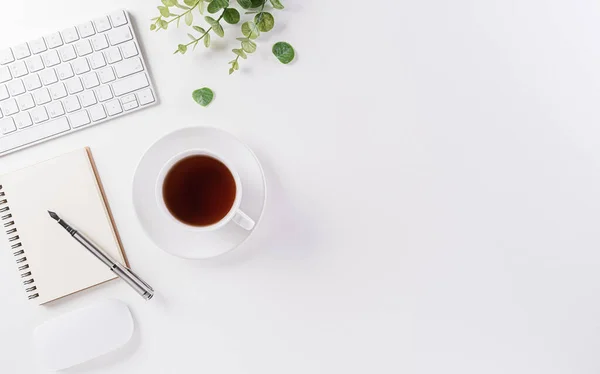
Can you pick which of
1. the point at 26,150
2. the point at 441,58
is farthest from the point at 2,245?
the point at 441,58

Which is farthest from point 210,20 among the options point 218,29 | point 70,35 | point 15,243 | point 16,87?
point 15,243

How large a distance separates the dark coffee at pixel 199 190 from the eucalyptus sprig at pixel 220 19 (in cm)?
16

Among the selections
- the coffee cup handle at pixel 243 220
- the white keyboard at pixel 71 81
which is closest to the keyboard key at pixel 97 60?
the white keyboard at pixel 71 81

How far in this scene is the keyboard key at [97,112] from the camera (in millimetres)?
864

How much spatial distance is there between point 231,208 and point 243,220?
0.10 ft

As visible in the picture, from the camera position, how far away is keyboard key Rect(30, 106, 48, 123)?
86cm

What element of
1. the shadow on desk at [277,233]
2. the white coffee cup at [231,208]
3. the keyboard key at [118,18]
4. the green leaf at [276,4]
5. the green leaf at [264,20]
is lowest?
the shadow on desk at [277,233]

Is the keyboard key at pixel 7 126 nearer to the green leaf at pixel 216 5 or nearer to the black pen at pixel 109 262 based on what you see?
the black pen at pixel 109 262

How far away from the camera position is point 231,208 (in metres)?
0.82

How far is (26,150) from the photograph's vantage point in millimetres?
879

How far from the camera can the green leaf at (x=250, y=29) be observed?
0.85 metres

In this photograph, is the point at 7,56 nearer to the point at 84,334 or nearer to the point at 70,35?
the point at 70,35

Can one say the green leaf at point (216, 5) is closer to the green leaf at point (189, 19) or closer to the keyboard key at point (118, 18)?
the green leaf at point (189, 19)

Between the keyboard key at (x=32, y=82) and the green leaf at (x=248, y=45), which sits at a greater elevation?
the keyboard key at (x=32, y=82)
